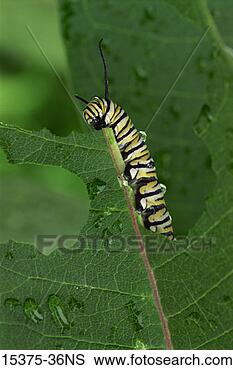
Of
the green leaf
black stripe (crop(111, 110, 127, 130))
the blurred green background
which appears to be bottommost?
the green leaf

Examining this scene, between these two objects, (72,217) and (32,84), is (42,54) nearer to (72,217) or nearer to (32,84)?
(32,84)

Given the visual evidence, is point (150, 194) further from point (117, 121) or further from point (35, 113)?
point (35, 113)

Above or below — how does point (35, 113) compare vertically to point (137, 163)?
above

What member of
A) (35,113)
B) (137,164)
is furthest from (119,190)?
(35,113)

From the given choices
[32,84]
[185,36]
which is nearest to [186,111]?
[185,36]

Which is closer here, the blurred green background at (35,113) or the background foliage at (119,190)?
the background foliage at (119,190)
